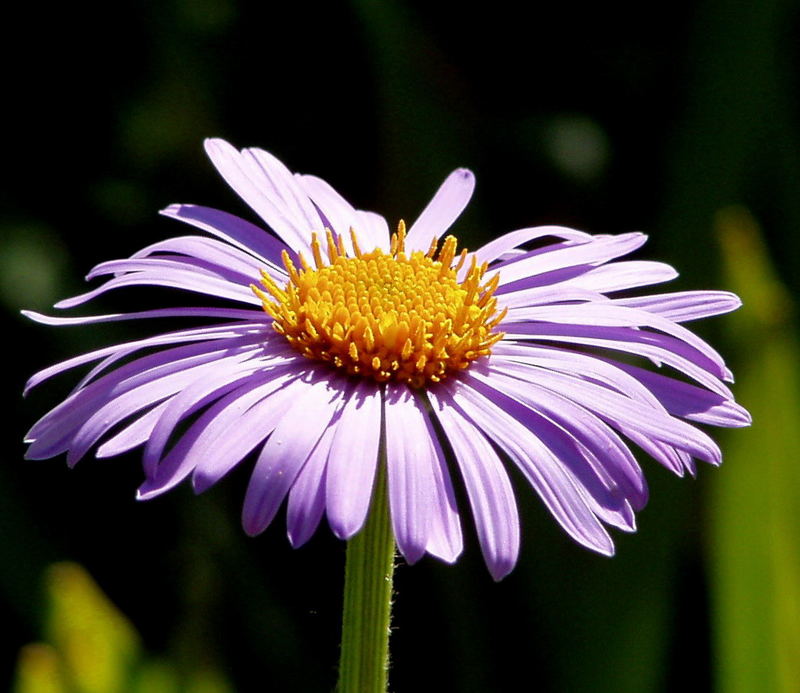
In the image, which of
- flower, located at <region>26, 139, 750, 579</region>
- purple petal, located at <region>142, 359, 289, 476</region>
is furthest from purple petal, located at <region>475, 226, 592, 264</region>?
purple petal, located at <region>142, 359, 289, 476</region>

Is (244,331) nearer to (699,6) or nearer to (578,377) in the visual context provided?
(578,377)

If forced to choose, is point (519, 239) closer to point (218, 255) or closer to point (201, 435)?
point (218, 255)

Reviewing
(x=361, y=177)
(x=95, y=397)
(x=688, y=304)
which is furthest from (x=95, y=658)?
(x=361, y=177)

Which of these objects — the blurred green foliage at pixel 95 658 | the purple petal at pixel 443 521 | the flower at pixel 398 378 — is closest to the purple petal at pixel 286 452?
the flower at pixel 398 378

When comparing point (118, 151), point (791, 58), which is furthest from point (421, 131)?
point (791, 58)

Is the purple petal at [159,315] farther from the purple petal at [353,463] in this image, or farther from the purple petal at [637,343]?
the purple petal at [637,343]
